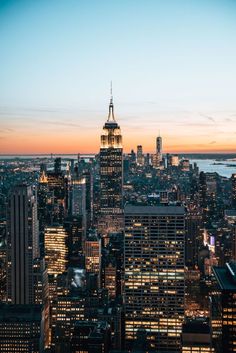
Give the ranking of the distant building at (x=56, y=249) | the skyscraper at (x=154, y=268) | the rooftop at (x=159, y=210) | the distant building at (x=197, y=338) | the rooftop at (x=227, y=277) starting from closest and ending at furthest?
1. the rooftop at (x=227, y=277)
2. the distant building at (x=197, y=338)
3. the skyscraper at (x=154, y=268)
4. the rooftop at (x=159, y=210)
5. the distant building at (x=56, y=249)

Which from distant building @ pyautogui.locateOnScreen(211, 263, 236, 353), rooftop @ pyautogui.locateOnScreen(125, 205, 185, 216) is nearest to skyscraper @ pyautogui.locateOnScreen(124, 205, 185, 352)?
rooftop @ pyautogui.locateOnScreen(125, 205, 185, 216)

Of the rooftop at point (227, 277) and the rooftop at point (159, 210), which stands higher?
the rooftop at point (159, 210)

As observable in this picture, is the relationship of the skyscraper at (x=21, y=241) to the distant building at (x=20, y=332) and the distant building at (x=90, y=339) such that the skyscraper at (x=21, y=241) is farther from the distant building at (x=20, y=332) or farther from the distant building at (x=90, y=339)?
the distant building at (x=90, y=339)

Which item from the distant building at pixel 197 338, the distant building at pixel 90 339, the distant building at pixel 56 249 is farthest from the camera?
the distant building at pixel 56 249

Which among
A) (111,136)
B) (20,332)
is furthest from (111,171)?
(20,332)

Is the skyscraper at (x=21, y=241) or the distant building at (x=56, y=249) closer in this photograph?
the skyscraper at (x=21, y=241)

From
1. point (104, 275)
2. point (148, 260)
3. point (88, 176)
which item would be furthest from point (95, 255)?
→ point (88, 176)

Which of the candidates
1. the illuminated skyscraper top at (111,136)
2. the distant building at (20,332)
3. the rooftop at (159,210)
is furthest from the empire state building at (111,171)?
the distant building at (20,332)
